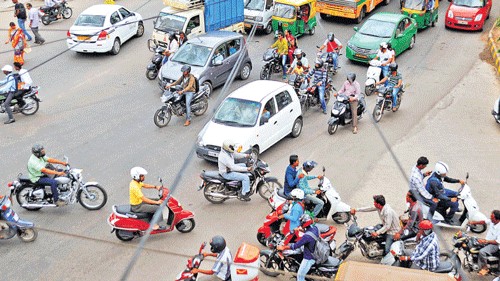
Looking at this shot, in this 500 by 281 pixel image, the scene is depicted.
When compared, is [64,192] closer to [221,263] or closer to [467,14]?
[221,263]

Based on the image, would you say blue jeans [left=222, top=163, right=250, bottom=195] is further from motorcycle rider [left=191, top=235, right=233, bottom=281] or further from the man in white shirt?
the man in white shirt

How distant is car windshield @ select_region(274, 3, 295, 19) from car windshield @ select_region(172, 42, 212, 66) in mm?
5334

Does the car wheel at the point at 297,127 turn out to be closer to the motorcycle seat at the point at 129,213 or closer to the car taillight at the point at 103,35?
the motorcycle seat at the point at 129,213

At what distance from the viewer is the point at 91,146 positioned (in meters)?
15.2

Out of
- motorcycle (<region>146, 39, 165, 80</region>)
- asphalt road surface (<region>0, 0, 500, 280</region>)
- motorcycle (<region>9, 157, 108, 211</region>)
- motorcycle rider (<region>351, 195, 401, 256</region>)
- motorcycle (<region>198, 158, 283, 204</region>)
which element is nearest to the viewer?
motorcycle rider (<region>351, 195, 401, 256</region>)

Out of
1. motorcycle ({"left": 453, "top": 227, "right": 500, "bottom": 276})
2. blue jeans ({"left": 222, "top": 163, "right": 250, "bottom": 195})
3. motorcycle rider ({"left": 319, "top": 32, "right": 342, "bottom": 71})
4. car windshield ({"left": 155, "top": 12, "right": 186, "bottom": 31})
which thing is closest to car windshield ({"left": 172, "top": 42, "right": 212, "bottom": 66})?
car windshield ({"left": 155, "top": 12, "right": 186, "bottom": 31})

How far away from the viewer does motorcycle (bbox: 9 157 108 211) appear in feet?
39.4

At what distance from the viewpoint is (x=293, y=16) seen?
22672 mm

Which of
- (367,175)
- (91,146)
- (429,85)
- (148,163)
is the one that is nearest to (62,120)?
(91,146)

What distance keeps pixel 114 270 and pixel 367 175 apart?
6.06 metres

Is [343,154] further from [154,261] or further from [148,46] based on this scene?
[148,46]

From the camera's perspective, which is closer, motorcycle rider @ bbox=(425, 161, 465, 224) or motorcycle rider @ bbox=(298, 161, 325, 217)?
motorcycle rider @ bbox=(425, 161, 465, 224)

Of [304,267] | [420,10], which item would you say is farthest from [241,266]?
[420,10]

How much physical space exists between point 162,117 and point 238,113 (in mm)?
2716
